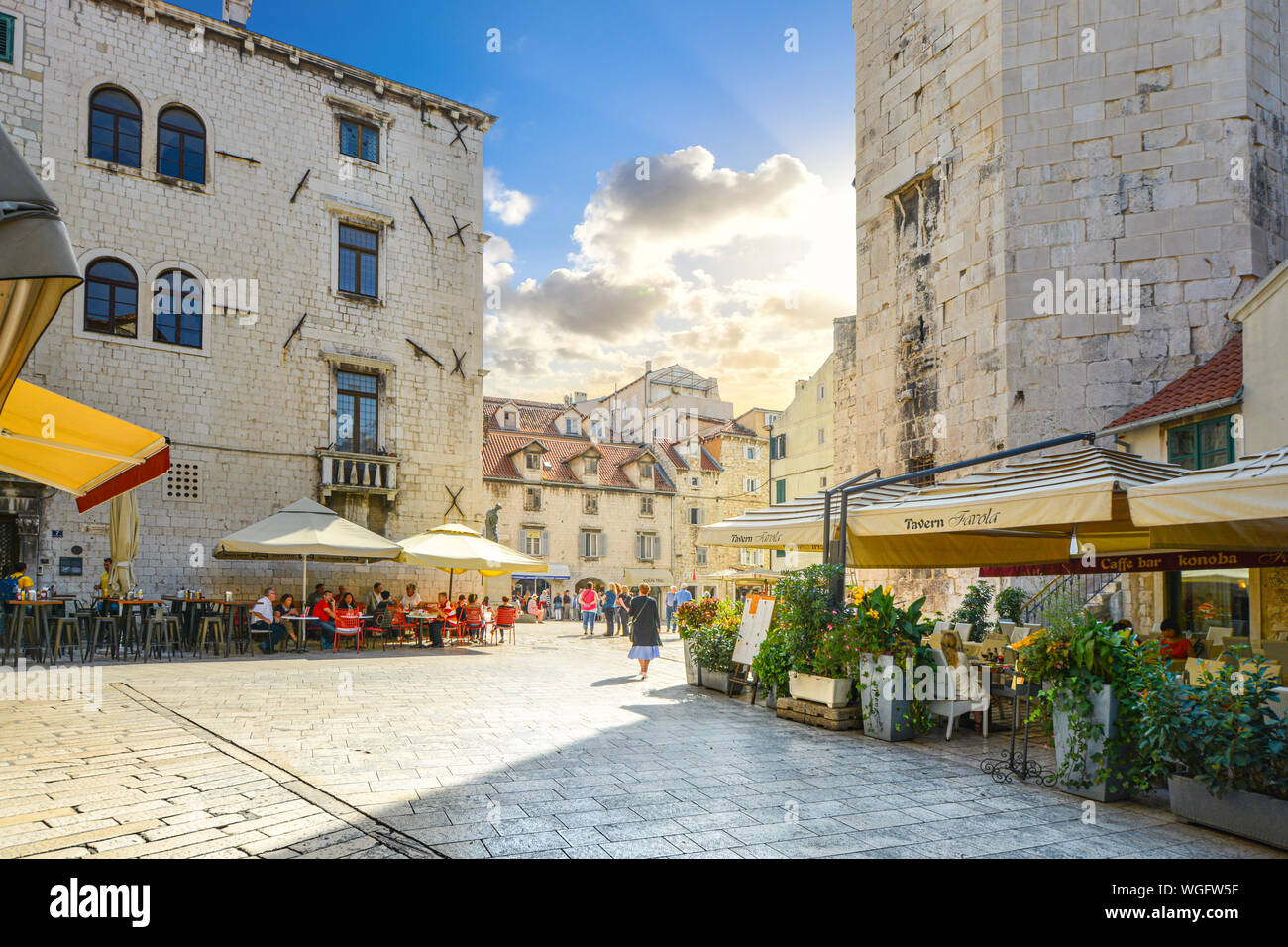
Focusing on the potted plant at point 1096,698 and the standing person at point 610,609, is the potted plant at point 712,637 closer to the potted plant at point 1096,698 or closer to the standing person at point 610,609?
the potted plant at point 1096,698

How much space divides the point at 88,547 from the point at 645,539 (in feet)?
101

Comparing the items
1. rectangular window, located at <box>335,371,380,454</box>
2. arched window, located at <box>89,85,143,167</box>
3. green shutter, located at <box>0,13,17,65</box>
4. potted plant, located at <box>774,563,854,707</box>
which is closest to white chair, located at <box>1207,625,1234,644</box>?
potted plant, located at <box>774,563,854,707</box>

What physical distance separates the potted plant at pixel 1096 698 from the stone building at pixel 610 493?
3337 centimetres

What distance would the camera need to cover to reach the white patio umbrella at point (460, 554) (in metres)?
16.9

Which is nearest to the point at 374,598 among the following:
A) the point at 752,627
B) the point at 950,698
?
the point at 752,627

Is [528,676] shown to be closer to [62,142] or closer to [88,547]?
[88,547]

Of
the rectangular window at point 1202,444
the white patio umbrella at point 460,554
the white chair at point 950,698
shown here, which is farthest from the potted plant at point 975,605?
the white patio umbrella at point 460,554

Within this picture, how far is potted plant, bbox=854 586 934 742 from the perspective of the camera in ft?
26.2

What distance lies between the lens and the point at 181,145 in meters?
19.0

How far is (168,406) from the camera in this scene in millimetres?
18297

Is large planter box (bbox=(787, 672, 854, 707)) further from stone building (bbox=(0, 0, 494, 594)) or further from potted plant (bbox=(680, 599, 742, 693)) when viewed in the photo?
stone building (bbox=(0, 0, 494, 594))

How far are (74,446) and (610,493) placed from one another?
124 ft

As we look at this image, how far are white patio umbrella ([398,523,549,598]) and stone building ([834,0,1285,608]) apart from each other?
332 inches

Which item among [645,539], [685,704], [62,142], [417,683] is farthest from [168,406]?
[645,539]
